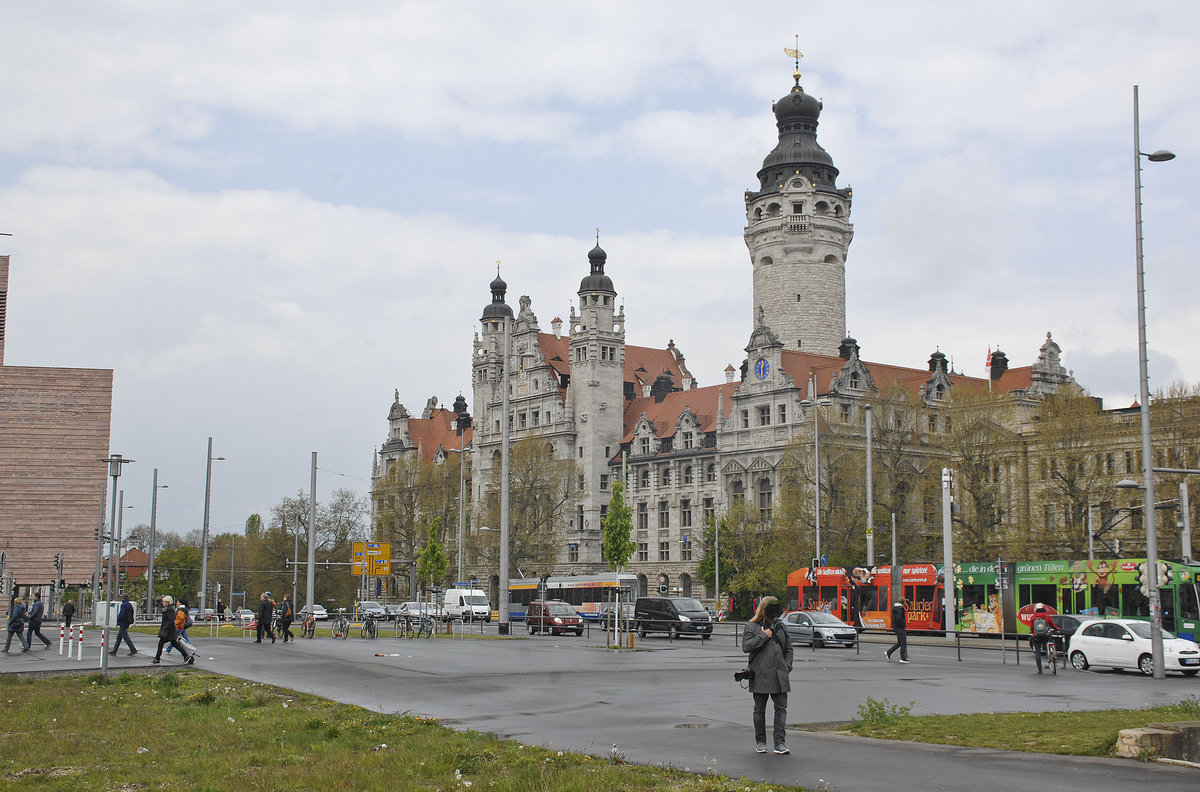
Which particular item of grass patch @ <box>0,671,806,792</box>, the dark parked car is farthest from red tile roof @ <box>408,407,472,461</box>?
grass patch @ <box>0,671,806,792</box>

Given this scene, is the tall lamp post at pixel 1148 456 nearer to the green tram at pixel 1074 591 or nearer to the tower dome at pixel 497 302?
the green tram at pixel 1074 591

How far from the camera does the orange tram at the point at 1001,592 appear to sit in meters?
40.6

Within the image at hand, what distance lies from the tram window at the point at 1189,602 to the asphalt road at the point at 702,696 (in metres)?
6.47

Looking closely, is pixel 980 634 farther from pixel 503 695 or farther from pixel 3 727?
pixel 3 727

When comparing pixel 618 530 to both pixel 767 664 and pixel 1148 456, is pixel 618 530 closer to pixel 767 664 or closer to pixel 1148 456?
pixel 1148 456

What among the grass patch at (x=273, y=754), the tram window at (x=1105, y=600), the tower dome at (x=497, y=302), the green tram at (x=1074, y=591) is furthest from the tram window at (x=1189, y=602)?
the tower dome at (x=497, y=302)

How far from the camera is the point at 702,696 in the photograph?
2050 cm

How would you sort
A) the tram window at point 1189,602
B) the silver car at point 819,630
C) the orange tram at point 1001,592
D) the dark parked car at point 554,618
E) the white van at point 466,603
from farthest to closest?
the white van at point 466,603, the dark parked car at point 554,618, the silver car at point 819,630, the orange tram at point 1001,592, the tram window at point 1189,602

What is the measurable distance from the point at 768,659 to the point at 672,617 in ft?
121

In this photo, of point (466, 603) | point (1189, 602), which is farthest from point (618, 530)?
point (1189, 602)

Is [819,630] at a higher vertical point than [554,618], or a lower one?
higher

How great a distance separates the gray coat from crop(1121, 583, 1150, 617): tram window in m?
34.2

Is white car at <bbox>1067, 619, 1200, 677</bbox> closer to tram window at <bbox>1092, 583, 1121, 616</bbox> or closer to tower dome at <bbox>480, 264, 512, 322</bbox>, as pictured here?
tram window at <bbox>1092, 583, 1121, 616</bbox>

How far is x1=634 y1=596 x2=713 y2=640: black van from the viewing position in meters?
48.5
